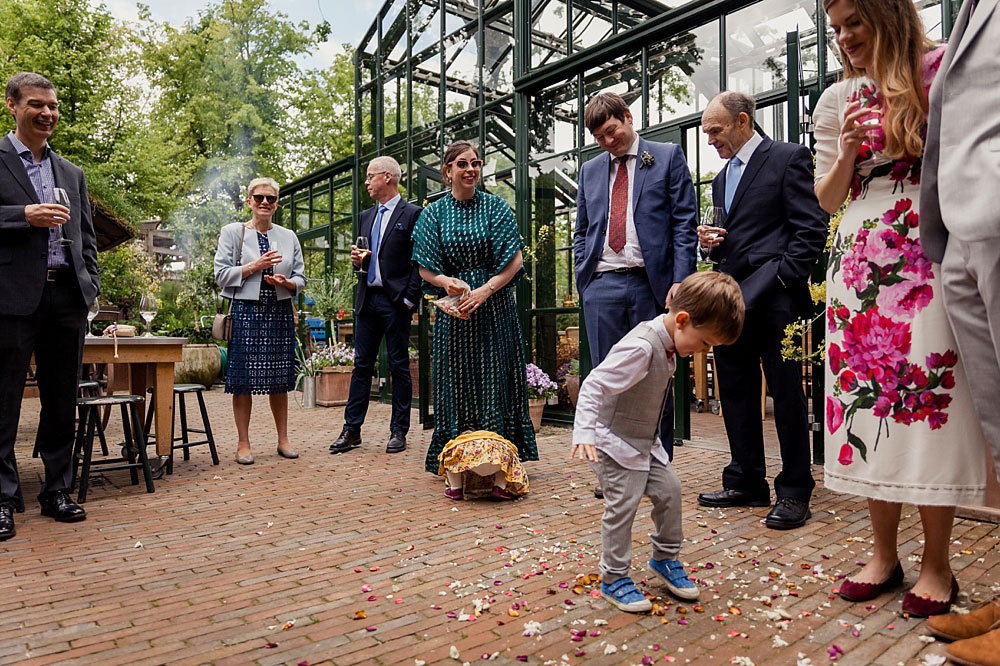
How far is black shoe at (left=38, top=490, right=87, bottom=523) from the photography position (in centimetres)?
351

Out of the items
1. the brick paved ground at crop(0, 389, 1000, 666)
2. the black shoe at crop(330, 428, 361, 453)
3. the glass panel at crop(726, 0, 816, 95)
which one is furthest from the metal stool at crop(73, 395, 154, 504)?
the glass panel at crop(726, 0, 816, 95)

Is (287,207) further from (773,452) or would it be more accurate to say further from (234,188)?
(773,452)

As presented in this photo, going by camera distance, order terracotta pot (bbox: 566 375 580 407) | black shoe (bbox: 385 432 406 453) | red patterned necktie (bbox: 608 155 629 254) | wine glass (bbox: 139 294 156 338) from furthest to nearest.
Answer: terracotta pot (bbox: 566 375 580 407), black shoe (bbox: 385 432 406 453), wine glass (bbox: 139 294 156 338), red patterned necktie (bbox: 608 155 629 254)

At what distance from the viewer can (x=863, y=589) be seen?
2.27 m

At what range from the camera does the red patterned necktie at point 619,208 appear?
146 inches

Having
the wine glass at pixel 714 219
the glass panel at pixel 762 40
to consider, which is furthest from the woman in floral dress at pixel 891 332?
the glass panel at pixel 762 40

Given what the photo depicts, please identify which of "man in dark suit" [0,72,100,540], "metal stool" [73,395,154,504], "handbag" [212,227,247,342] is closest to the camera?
"man in dark suit" [0,72,100,540]

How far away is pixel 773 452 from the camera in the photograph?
5.31m

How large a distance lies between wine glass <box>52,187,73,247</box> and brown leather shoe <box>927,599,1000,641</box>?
398 centimetres

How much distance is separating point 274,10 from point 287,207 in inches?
476

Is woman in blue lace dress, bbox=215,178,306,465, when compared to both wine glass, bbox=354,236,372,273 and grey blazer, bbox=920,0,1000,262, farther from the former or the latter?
grey blazer, bbox=920,0,1000,262

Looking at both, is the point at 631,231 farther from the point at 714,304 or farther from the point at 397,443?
the point at 397,443

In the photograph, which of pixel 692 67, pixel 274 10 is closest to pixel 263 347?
pixel 692 67

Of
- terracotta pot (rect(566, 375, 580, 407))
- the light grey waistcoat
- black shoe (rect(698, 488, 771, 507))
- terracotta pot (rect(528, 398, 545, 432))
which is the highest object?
the light grey waistcoat
